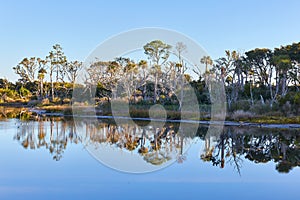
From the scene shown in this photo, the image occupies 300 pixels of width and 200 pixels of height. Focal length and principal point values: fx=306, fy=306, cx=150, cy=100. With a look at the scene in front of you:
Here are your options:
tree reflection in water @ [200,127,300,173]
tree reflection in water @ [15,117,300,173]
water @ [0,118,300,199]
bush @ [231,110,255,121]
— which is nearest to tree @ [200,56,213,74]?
bush @ [231,110,255,121]

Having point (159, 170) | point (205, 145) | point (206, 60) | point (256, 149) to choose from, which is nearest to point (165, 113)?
point (206, 60)

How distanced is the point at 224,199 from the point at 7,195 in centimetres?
334

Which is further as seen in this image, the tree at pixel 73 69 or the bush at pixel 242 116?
the tree at pixel 73 69

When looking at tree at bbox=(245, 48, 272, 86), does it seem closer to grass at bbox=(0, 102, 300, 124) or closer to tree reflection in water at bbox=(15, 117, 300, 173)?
grass at bbox=(0, 102, 300, 124)

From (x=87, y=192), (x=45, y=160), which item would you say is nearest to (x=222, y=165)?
(x=87, y=192)

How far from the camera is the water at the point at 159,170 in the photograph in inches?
195

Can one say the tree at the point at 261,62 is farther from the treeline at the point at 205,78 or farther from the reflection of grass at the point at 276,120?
the reflection of grass at the point at 276,120

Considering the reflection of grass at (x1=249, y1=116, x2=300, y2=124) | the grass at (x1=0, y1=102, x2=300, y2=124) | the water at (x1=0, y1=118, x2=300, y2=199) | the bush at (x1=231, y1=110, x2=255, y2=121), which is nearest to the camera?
the water at (x1=0, y1=118, x2=300, y2=199)

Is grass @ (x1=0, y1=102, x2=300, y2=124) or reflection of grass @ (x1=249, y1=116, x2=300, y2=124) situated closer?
reflection of grass @ (x1=249, y1=116, x2=300, y2=124)

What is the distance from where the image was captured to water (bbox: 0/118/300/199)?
4.96 metres

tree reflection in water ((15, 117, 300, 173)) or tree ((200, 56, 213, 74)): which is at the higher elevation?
tree ((200, 56, 213, 74))

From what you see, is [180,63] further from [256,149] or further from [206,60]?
[256,149]

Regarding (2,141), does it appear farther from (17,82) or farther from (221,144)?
(17,82)

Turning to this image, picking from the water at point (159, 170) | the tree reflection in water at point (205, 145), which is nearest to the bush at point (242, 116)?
the tree reflection in water at point (205, 145)
